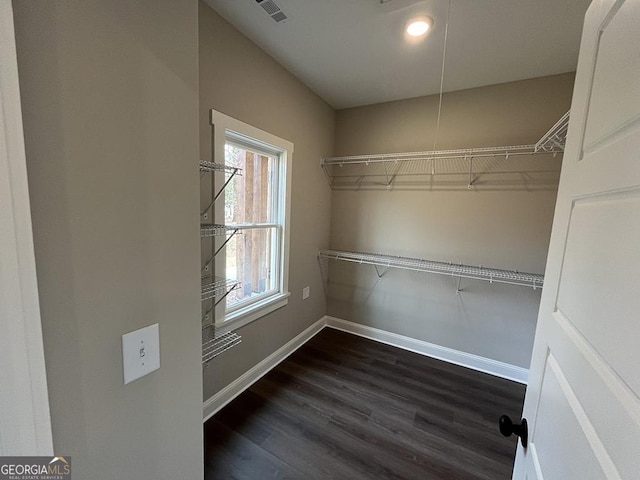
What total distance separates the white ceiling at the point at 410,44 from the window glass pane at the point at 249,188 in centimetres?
78

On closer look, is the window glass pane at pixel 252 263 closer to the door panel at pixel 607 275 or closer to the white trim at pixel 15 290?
the white trim at pixel 15 290

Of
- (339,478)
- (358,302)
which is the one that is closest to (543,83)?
(358,302)

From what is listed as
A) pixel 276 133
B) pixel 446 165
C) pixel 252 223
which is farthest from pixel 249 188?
pixel 446 165

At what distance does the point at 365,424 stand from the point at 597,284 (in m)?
1.73

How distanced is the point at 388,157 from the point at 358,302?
165 cm

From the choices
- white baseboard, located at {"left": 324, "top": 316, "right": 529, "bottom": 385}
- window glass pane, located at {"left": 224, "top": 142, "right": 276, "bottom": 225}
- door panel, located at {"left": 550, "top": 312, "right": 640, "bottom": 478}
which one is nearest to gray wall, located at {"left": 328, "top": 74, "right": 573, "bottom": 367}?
white baseboard, located at {"left": 324, "top": 316, "right": 529, "bottom": 385}

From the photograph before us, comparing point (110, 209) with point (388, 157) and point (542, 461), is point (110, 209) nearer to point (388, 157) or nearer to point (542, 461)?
point (542, 461)

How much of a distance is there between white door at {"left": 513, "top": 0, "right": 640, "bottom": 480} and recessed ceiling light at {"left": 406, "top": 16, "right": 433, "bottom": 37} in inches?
42.2

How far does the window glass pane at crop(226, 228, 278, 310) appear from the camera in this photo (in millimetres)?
1940

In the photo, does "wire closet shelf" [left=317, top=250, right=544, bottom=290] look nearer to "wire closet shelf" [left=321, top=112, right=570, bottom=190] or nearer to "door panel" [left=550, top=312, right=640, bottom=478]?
"wire closet shelf" [left=321, top=112, right=570, bottom=190]

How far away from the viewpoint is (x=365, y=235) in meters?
2.86

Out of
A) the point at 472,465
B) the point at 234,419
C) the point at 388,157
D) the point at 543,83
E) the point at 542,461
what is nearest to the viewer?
the point at 542,461

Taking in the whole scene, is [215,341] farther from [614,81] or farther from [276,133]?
[614,81]

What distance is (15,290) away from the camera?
0.43m
